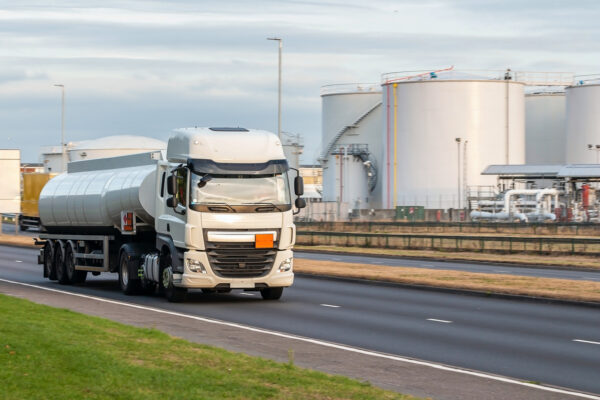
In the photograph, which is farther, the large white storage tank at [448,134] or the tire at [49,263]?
the large white storage tank at [448,134]

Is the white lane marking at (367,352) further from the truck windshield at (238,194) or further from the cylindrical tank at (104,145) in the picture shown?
the cylindrical tank at (104,145)

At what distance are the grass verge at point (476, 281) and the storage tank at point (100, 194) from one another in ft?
23.9

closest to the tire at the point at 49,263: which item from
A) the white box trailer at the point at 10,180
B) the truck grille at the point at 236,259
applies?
the truck grille at the point at 236,259

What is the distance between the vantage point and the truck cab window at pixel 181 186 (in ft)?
71.1

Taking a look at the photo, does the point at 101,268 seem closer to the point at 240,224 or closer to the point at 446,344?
the point at 240,224

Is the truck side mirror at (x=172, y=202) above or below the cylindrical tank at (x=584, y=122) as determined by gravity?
below

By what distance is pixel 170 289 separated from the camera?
2233 centimetres

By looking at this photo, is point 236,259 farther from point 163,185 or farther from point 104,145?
point 104,145

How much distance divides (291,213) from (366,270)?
33.5ft

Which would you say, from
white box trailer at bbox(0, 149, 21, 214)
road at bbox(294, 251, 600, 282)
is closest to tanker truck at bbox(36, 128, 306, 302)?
road at bbox(294, 251, 600, 282)

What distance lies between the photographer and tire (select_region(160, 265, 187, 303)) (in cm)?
2214

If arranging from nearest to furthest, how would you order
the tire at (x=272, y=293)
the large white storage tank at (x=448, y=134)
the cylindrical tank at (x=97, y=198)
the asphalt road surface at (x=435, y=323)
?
the asphalt road surface at (x=435, y=323) < the tire at (x=272, y=293) < the cylindrical tank at (x=97, y=198) < the large white storage tank at (x=448, y=134)

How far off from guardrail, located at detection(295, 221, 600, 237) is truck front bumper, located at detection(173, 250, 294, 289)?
125 ft

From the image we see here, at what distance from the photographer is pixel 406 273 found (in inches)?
1191
